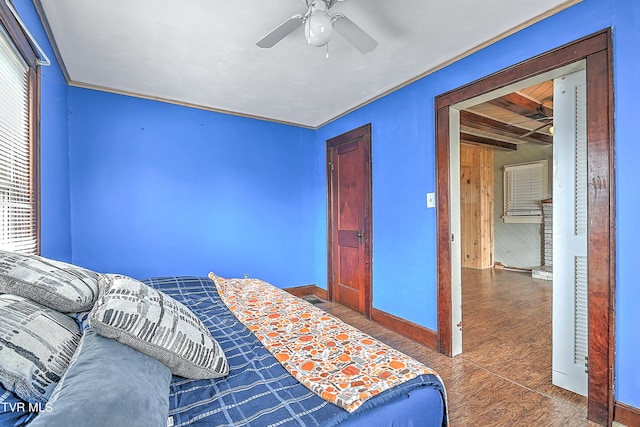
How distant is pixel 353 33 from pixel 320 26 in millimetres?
287

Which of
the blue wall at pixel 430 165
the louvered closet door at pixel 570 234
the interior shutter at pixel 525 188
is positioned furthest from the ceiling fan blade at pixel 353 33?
the interior shutter at pixel 525 188

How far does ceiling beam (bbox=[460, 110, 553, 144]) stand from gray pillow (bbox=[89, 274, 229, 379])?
4.21 metres

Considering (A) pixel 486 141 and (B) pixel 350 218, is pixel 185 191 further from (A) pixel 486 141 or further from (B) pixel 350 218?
(A) pixel 486 141

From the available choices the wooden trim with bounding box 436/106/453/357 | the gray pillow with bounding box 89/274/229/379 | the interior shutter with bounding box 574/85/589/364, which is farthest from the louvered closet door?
the gray pillow with bounding box 89/274/229/379

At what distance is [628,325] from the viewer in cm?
155

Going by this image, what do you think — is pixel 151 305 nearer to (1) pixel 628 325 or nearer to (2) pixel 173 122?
(1) pixel 628 325

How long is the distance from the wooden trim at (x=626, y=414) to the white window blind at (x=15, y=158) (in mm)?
3424

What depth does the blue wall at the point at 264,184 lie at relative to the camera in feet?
5.20

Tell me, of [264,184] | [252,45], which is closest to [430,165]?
[252,45]

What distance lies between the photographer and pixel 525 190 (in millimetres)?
A: 6016

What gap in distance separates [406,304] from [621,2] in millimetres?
2573

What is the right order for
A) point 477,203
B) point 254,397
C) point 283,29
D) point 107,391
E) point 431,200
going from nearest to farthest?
point 107,391 → point 254,397 → point 283,29 → point 431,200 → point 477,203

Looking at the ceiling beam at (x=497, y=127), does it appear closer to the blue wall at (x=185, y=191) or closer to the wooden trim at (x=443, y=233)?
the wooden trim at (x=443, y=233)

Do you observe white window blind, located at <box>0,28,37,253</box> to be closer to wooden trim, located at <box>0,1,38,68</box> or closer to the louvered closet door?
wooden trim, located at <box>0,1,38,68</box>
